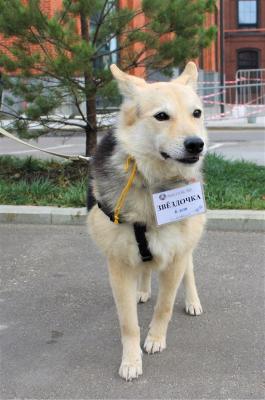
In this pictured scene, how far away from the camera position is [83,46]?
21.5ft

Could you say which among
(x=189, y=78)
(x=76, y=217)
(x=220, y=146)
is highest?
(x=189, y=78)

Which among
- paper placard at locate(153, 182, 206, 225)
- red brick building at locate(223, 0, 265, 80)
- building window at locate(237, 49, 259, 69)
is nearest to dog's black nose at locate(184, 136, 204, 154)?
paper placard at locate(153, 182, 206, 225)

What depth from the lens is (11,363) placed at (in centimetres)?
333

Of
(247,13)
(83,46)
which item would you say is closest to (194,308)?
A: (83,46)

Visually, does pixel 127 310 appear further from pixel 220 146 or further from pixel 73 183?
pixel 220 146

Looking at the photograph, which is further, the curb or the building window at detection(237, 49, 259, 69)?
the building window at detection(237, 49, 259, 69)

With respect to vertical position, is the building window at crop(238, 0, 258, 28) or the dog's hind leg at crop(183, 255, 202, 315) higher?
the building window at crop(238, 0, 258, 28)

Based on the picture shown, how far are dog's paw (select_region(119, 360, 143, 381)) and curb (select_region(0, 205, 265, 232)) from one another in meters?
3.09

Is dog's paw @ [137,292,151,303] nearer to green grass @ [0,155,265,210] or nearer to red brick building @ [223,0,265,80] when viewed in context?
green grass @ [0,155,265,210]

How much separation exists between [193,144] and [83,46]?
4.23 metres

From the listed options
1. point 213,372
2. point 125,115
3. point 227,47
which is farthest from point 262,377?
point 227,47

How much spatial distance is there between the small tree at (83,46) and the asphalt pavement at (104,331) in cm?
260

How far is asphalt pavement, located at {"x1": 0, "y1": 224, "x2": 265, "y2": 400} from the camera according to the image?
120 inches

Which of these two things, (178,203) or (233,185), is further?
(233,185)
